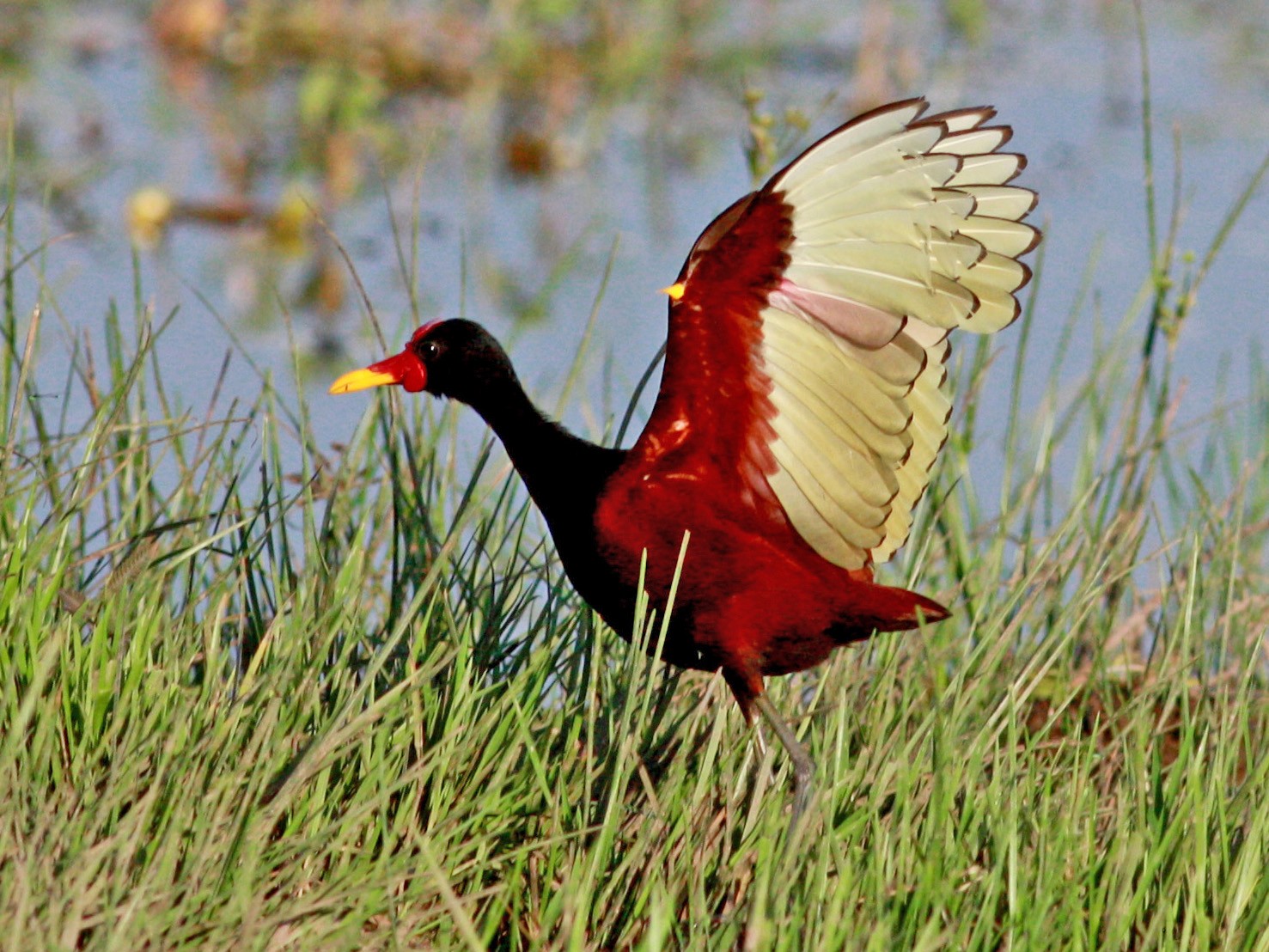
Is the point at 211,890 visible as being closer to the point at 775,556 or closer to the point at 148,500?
the point at 775,556

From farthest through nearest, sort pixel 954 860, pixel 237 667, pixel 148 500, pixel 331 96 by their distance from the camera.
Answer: pixel 331 96 → pixel 148 500 → pixel 237 667 → pixel 954 860

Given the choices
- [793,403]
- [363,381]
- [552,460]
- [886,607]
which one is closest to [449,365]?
[363,381]

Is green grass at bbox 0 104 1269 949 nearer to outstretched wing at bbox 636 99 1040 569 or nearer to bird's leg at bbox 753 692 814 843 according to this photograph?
bird's leg at bbox 753 692 814 843

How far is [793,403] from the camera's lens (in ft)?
7.21

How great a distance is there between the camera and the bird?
2.09 metres

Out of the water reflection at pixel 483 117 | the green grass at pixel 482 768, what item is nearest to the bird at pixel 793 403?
the green grass at pixel 482 768

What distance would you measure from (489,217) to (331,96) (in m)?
1.04

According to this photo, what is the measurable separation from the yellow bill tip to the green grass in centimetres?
12

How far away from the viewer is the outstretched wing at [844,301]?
2.07 meters

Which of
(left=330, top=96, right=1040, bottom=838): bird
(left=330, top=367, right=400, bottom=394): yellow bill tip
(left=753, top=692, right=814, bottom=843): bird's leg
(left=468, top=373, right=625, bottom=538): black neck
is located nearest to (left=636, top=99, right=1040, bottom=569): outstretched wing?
(left=330, top=96, right=1040, bottom=838): bird

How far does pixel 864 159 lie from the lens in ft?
6.75

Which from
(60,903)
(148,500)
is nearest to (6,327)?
(148,500)

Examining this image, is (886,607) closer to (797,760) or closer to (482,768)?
(797,760)

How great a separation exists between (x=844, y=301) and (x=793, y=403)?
0.46 feet
